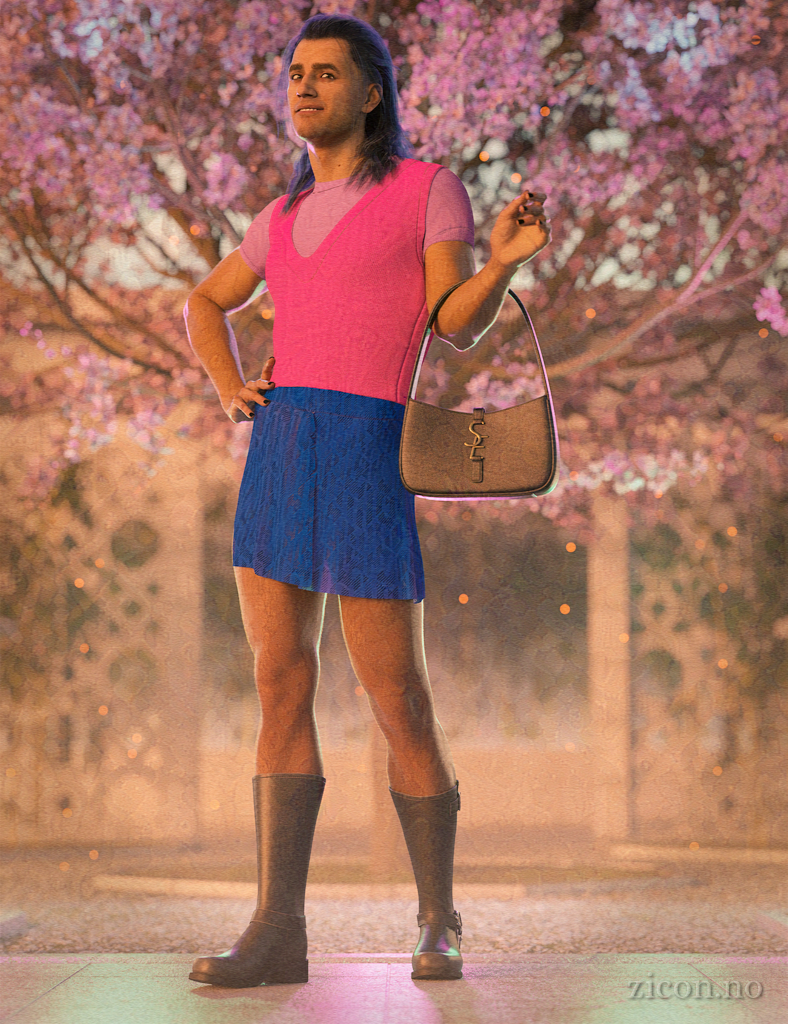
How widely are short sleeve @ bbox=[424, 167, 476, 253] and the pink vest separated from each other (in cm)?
1

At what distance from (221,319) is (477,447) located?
643 mm

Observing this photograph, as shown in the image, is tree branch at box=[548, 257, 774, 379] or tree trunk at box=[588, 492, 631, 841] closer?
tree trunk at box=[588, 492, 631, 841]

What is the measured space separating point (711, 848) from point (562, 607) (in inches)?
25.9

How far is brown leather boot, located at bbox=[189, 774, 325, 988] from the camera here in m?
1.87

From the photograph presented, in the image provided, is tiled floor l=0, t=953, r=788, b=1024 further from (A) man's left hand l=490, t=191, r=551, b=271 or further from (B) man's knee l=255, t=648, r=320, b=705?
(A) man's left hand l=490, t=191, r=551, b=271

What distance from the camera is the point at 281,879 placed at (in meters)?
1.90

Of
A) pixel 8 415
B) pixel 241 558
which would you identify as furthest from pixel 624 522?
pixel 8 415

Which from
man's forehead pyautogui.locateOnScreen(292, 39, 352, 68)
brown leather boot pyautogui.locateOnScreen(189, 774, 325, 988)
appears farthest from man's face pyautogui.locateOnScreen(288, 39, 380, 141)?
brown leather boot pyautogui.locateOnScreen(189, 774, 325, 988)

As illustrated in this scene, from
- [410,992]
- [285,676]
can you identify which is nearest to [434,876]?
[410,992]

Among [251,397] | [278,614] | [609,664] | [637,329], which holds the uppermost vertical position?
[637,329]

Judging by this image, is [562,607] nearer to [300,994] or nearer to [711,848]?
[711,848]

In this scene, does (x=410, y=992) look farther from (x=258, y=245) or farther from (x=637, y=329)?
(x=637, y=329)

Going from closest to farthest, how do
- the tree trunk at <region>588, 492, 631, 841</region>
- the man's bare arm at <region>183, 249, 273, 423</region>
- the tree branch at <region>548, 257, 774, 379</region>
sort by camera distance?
1. the man's bare arm at <region>183, 249, 273, 423</region>
2. the tree trunk at <region>588, 492, 631, 841</region>
3. the tree branch at <region>548, 257, 774, 379</region>

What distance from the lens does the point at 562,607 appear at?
8.61ft
